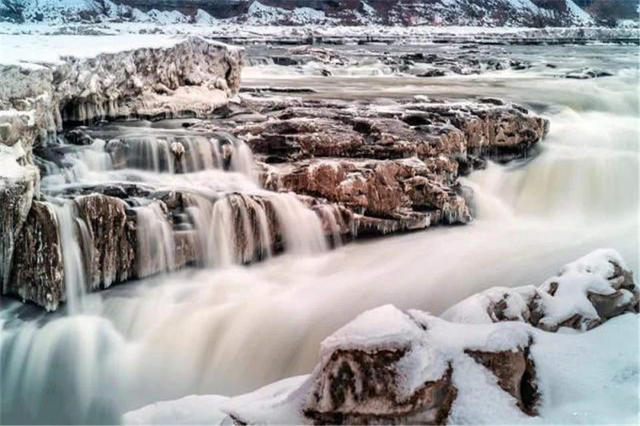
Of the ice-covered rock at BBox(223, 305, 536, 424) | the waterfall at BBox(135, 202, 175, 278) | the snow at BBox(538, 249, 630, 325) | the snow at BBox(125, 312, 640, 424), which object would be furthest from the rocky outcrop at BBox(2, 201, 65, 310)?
the snow at BBox(538, 249, 630, 325)

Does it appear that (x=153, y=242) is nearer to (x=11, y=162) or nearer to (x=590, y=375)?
(x=11, y=162)

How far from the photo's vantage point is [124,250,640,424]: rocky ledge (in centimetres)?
251

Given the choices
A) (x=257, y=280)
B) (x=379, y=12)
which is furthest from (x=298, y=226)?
(x=379, y=12)

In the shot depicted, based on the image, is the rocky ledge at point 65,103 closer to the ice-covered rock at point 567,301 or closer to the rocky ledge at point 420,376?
the rocky ledge at point 420,376

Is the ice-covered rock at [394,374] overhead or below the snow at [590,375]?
overhead

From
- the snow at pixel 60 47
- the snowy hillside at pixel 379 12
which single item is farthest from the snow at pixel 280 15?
the snow at pixel 60 47

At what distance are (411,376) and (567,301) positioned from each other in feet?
5.59

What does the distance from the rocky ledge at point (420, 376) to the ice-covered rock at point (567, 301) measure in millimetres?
303

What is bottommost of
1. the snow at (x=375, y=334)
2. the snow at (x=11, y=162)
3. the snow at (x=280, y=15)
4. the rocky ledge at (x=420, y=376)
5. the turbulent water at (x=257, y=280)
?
the turbulent water at (x=257, y=280)

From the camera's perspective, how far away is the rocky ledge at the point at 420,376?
2508 mm

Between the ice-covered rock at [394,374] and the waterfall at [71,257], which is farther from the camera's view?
the waterfall at [71,257]

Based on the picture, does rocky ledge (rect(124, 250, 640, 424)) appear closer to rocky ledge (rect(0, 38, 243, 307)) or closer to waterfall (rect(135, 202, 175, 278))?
rocky ledge (rect(0, 38, 243, 307))

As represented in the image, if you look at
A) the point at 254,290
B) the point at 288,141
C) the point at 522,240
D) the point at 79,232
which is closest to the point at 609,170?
the point at 522,240

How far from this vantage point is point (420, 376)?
2.54 meters
